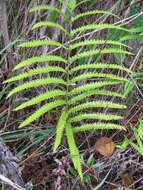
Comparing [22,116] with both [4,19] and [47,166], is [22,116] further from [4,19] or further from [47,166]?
[4,19]

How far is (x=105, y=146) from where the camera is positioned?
163 centimetres

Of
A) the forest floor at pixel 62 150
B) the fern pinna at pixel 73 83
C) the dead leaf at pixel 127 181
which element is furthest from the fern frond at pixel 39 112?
the dead leaf at pixel 127 181

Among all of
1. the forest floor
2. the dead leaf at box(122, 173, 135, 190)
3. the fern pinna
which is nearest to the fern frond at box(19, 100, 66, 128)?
the fern pinna

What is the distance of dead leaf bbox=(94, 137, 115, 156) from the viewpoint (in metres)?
1.60

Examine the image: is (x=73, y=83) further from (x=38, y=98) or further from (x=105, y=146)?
(x=105, y=146)

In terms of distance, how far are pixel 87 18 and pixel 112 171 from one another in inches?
37.5

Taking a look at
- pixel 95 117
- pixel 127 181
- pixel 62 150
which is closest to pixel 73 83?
pixel 95 117

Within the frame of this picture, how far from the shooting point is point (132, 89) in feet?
6.06

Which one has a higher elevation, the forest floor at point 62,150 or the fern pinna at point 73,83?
the fern pinna at point 73,83

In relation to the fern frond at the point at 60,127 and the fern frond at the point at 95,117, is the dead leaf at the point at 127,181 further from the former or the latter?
the fern frond at the point at 60,127

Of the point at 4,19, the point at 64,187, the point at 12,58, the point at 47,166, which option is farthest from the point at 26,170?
the point at 4,19

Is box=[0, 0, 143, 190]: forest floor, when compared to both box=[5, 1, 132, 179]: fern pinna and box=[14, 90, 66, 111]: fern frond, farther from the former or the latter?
box=[14, 90, 66, 111]: fern frond

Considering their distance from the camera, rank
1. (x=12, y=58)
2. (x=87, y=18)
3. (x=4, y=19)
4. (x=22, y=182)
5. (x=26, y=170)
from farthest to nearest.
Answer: (x=87, y=18), (x=12, y=58), (x=4, y=19), (x=26, y=170), (x=22, y=182)

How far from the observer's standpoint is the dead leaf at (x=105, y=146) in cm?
160
